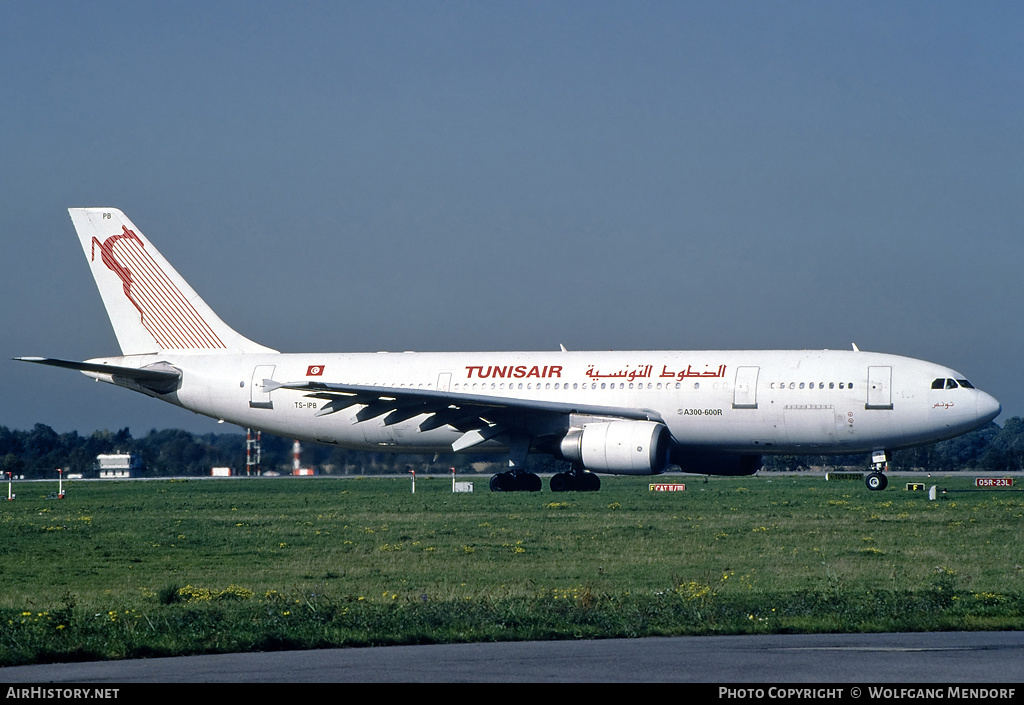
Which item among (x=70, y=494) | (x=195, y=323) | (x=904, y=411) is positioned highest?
(x=195, y=323)

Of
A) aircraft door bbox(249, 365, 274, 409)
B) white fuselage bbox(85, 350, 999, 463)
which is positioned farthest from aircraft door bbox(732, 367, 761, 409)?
aircraft door bbox(249, 365, 274, 409)

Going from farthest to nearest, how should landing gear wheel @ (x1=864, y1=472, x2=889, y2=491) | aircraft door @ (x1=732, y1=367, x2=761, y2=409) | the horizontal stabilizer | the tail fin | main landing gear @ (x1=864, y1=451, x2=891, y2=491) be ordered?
the tail fin, the horizontal stabilizer, landing gear wheel @ (x1=864, y1=472, x2=889, y2=491), main landing gear @ (x1=864, y1=451, x2=891, y2=491), aircraft door @ (x1=732, y1=367, x2=761, y2=409)

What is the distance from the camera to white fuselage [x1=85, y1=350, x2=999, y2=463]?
3316 cm

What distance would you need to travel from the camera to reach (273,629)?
1213 centimetres

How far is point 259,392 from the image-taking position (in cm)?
3909

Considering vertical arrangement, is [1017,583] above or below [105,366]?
below

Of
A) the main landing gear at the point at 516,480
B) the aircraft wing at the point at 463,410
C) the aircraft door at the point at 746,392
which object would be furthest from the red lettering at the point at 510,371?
the aircraft door at the point at 746,392

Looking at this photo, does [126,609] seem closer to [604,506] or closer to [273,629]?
[273,629]

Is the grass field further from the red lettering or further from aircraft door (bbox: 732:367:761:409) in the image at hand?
the red lettering

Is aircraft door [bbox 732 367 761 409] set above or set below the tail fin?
below

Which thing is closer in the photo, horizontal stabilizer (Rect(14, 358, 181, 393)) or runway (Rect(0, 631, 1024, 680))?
runway (Rect(0, 631, 1024, 680))

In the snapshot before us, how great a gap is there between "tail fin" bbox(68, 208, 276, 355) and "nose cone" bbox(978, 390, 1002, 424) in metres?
21.8

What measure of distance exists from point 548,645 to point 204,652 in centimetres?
306

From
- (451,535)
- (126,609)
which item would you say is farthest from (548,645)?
(451,535)
